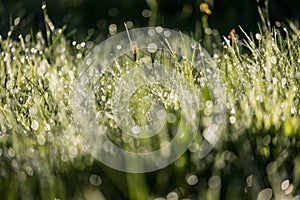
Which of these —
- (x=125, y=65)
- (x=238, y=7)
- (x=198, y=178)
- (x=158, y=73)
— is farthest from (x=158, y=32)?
(x=198, y=178)

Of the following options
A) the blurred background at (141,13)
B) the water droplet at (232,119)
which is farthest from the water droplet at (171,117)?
the blurred background at (141,13)

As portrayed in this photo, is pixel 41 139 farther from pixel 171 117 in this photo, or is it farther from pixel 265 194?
pixel 265 194

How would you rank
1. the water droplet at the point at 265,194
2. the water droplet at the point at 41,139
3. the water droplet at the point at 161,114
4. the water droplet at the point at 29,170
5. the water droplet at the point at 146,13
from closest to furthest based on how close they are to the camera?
1. the water droplet at the point at 265,194
2. the water droplet at the point at 29,170
3. the water droplet at the point at 41,139
4. the water droplet at the point at 161,114
5. the water droplet at the point at 146,13

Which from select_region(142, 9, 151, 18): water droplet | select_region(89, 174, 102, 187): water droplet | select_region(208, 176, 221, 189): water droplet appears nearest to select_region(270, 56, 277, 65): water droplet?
select_region(208, 176, 221, 189): water droplet

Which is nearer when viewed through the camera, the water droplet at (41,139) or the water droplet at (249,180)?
the water droplet at (249,180)

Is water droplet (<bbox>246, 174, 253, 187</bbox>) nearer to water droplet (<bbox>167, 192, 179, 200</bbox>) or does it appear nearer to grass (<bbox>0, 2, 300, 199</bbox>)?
grass (<bbox>0, 2, 300, 199</bbox>)

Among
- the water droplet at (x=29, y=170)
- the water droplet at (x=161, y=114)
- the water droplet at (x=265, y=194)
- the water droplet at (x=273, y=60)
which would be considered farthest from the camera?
the water droplet at (x=273, y=60)

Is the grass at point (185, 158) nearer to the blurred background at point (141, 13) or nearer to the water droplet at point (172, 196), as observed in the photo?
the water droplet at point (172, 196)
